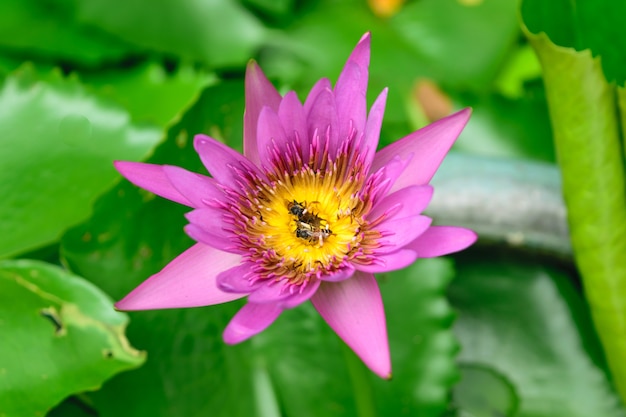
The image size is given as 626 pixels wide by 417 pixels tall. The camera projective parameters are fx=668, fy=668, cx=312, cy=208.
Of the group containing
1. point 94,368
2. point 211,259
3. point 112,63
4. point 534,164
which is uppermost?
point 112,63

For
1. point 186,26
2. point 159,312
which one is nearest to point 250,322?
point 159,312

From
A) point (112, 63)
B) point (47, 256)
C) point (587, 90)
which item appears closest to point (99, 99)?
point (47, 256)

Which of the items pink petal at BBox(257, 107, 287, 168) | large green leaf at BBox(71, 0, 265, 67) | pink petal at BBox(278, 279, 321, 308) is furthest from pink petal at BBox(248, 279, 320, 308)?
large green leaf at BBox(71, 0, 265, 67)

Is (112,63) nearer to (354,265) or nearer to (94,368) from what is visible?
(94,368)

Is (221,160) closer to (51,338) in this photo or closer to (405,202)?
(405,202)

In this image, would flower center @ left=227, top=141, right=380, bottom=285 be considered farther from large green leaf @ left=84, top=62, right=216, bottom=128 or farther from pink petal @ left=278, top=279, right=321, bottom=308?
large green leaf @ left=84, top=62, right=216, bottom=128

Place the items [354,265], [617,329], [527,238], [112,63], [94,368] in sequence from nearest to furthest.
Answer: [354,265] → [94,368] → [617,329] → [527,238] → [112,63]
